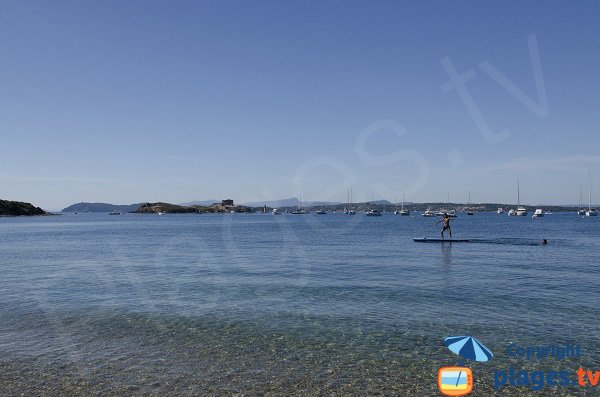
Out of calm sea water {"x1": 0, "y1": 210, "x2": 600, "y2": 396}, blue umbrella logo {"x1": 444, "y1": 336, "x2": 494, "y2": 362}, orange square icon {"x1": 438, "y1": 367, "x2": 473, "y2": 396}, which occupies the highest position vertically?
blue umbrella logo {"x1": 444, "y1": 336, "x2": 494, "y2": 362}

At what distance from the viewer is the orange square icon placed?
40.5 feet

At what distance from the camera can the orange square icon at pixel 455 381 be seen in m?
12.4

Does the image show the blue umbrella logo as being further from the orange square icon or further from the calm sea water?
the calm sea water

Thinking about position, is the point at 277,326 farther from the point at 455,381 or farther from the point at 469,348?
the point at 455,381

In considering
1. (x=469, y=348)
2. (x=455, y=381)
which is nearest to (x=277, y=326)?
(x=469, y=348)

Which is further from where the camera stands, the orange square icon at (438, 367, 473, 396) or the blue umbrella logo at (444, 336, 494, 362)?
the blue umbrella logo at (444, 336, 494, 362)

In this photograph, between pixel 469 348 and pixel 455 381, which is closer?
pixel 455 381

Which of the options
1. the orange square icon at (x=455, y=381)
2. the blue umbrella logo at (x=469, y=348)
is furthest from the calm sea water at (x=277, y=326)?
the blue umbrella logo at (x=469, y=348)

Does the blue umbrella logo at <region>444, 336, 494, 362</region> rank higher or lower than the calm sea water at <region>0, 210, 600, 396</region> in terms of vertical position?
higher

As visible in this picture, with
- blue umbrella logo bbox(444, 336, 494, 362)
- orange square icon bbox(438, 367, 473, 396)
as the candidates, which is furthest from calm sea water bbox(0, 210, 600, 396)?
blue umbrella logo bbox(444, 336, 494, 362)

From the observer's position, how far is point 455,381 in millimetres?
12719

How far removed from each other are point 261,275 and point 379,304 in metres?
15.0

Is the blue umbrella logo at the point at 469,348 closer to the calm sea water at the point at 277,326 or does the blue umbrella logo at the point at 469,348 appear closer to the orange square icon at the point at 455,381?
the orange square icon at the point at 455,381

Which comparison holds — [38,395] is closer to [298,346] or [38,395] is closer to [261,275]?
[298,346]
